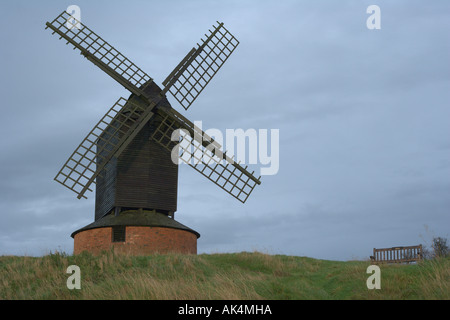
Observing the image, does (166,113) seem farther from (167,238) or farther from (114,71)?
(167,238)

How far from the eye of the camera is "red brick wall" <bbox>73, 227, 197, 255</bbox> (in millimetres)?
22375

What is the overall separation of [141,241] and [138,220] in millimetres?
998

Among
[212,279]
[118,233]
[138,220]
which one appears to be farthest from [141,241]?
[212,279]

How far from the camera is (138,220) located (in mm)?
22875

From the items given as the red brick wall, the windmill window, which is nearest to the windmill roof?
the red brick wall

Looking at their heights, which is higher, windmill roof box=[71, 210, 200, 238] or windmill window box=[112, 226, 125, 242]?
windmill roof box=[71, 210, 200, 238]

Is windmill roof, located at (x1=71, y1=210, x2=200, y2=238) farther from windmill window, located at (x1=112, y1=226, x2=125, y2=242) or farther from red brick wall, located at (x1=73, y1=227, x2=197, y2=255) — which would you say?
windmill window, located at (x1=112, y1=226, x2=125, y2=242)

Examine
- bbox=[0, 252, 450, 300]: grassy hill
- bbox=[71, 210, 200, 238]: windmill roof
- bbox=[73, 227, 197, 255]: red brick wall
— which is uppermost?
Result: bbox=[71, 210, 200, 238]: windmill roof

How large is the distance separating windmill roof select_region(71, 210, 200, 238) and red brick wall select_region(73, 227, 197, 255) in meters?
0.19

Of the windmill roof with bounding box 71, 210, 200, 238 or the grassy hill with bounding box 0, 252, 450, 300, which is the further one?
the windmill roof with bounding box 71, 210, 200, 238
